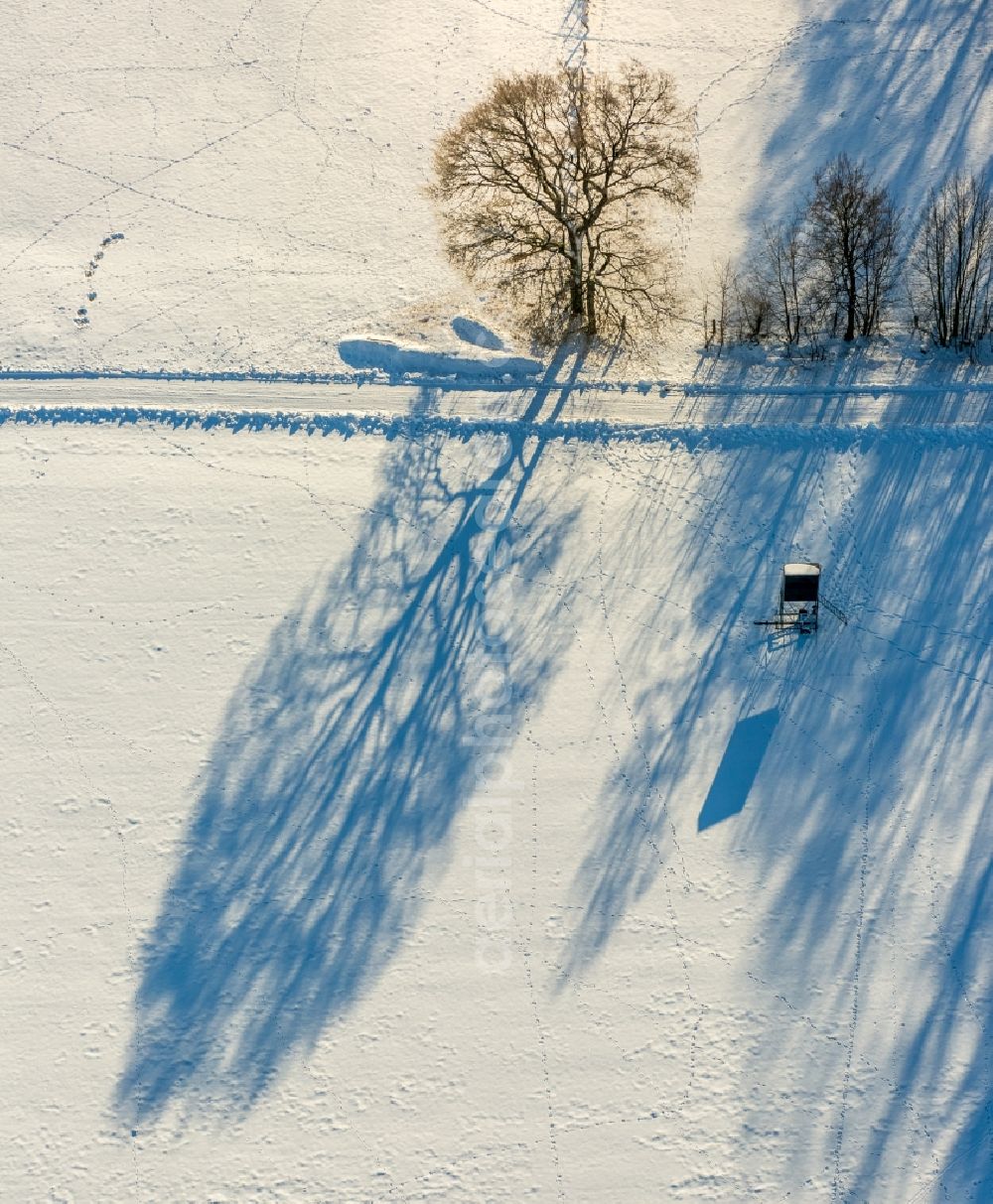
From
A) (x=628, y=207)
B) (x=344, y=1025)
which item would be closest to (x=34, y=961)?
(x=344, y=1025)

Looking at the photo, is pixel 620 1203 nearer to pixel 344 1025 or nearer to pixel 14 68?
pixel 344 1025

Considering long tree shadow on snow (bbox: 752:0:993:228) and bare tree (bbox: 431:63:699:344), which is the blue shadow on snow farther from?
long tree shadow on snow (bbox: 752:0:993:228)

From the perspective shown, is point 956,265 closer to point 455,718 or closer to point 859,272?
point 859,272

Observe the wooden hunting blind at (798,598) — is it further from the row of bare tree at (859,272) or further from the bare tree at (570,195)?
the bare tree at (570,195)

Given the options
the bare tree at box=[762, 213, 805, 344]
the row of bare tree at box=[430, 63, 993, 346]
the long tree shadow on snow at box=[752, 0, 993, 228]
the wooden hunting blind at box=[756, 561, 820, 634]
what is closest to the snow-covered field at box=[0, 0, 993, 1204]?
the long tree shadow on snow at box=[752, 0, 993, 228]

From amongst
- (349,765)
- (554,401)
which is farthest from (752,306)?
(349,765)

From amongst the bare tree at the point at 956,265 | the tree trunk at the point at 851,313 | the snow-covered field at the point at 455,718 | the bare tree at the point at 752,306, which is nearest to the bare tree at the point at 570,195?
the snow-covered field at the point at 455,718
